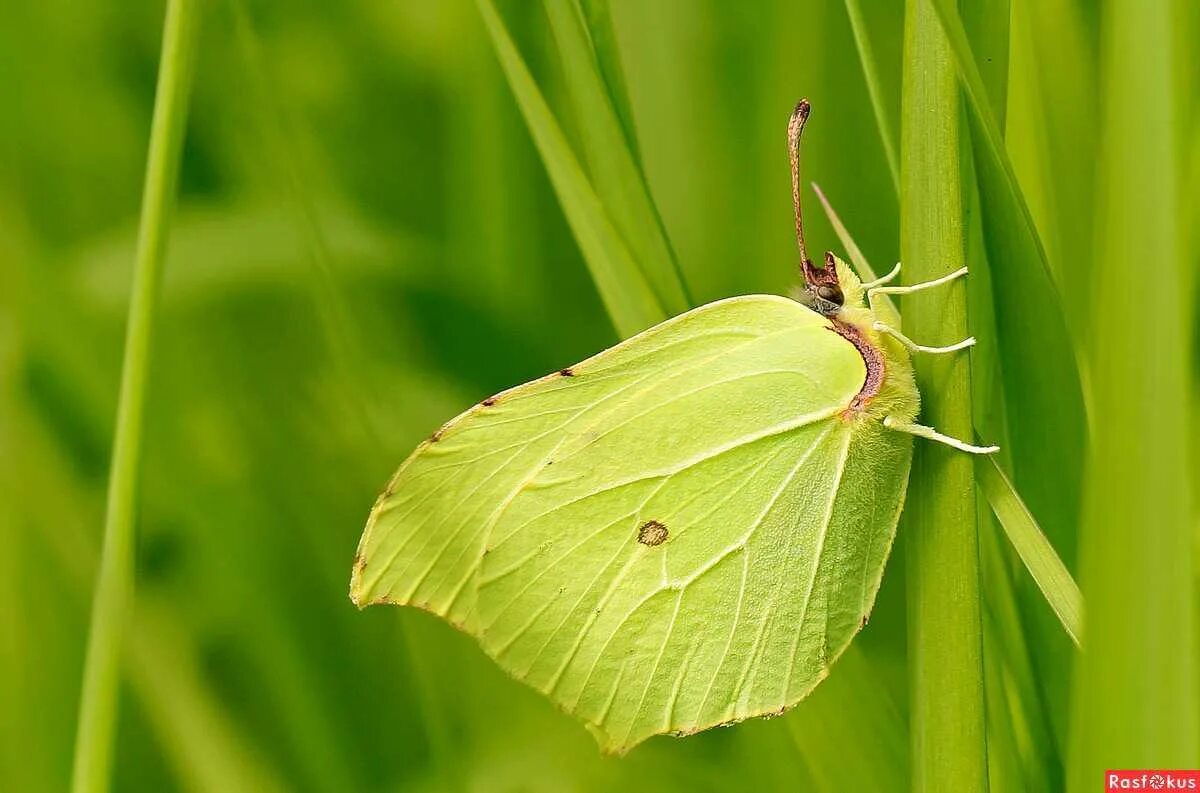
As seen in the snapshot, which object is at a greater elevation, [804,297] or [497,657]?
[804,297]

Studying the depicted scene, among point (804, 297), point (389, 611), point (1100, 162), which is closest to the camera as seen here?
point (1100, 162)

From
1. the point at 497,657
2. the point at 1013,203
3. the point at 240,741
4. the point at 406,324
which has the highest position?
the point at 1013,203

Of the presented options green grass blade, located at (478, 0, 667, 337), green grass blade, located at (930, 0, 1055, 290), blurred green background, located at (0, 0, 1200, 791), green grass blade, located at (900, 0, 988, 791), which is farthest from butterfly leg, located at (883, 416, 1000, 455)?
blurred green background, located at (0, 0, 1200, 791)

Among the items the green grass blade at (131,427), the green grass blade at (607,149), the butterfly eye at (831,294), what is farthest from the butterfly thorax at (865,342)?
the green grass blade at (131,427)

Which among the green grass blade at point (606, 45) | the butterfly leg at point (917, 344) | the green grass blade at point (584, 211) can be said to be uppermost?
the green grass blade at point (606, 45)

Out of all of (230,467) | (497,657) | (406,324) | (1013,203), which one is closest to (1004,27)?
→ (1013,203)

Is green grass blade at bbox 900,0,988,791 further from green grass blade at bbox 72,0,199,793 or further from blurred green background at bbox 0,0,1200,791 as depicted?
green grass blade at bbox 72,0,199,793

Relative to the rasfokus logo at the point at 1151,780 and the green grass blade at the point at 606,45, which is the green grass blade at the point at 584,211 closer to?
the green grass blade at the point at 606,45

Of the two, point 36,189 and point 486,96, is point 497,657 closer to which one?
point 486,96
